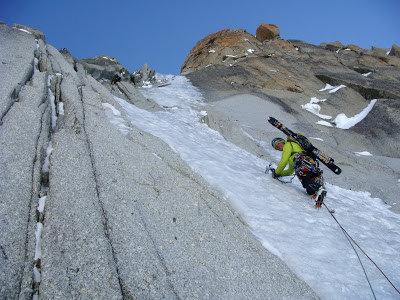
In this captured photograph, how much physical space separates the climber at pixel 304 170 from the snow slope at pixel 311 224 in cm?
30

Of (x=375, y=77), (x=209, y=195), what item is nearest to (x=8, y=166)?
(x=209, y=195)

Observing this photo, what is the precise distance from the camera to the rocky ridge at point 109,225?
3.38m

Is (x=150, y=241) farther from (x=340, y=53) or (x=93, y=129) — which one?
(x=340, y=53)

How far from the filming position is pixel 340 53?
157 ft

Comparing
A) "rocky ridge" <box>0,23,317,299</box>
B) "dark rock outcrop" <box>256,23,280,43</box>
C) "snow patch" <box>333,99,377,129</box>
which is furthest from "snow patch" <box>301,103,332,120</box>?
"dark rock outcrop" <box>256,23,280,43</box>

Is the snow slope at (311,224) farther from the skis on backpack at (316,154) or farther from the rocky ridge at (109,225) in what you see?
the skis on backpack at (316,154)

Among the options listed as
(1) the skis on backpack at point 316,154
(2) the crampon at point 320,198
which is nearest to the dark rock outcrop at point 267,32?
(1) the skis on backpack at point 316,154

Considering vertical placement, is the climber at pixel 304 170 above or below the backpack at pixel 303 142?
below

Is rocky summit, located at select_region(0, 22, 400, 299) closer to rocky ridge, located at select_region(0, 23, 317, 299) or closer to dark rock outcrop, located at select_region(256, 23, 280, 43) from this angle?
rocky ridge, located at select_region(0, 23, 317, 299)

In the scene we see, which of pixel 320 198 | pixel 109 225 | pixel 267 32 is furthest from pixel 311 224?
pixel 267 32

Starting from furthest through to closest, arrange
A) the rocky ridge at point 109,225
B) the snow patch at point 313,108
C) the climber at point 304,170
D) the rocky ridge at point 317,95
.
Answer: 1. the snow patch at point 313,108
2. the rocky ridge at point 317,95
3. the climber at point 304,170
4. the rocky ridge at point 109,225

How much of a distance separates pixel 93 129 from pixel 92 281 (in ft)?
17.5

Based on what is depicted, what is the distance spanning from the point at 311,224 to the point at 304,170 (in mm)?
2331

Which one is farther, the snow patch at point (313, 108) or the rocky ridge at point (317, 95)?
the snow patch at point (313, 108)
